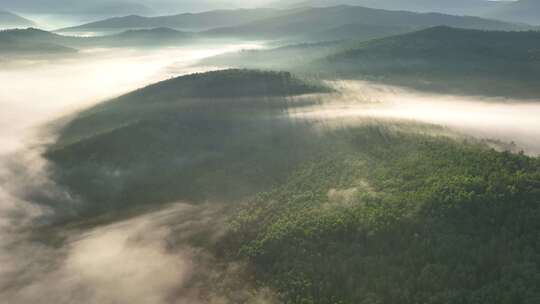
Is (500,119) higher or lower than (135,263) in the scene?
higher

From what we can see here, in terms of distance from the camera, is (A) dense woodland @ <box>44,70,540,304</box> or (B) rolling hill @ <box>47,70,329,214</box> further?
(B) rolling hill @ <box>47,70,329,214</box>

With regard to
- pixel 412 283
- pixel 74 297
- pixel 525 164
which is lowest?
pixel 74 297

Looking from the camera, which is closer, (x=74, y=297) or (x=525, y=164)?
(x=74, y=297)

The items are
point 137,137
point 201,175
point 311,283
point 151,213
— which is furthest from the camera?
point 137,137

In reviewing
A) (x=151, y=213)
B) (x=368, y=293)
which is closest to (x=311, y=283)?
(x=368, y=293)

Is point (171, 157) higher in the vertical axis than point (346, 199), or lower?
higher

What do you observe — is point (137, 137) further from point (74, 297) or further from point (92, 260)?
point (74, 297)

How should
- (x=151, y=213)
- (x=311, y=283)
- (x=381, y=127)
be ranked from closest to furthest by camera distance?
(x=311, y=283)
(x=151, y=213)
(x=381, y=127)

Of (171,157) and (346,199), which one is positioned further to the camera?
(171,157)

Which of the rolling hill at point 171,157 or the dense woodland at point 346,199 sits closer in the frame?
the dense woodland at point 346,199

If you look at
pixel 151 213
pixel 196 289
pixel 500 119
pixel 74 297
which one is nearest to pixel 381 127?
pixel 500 119

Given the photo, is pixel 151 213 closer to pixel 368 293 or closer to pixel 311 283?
pixel 311 283
